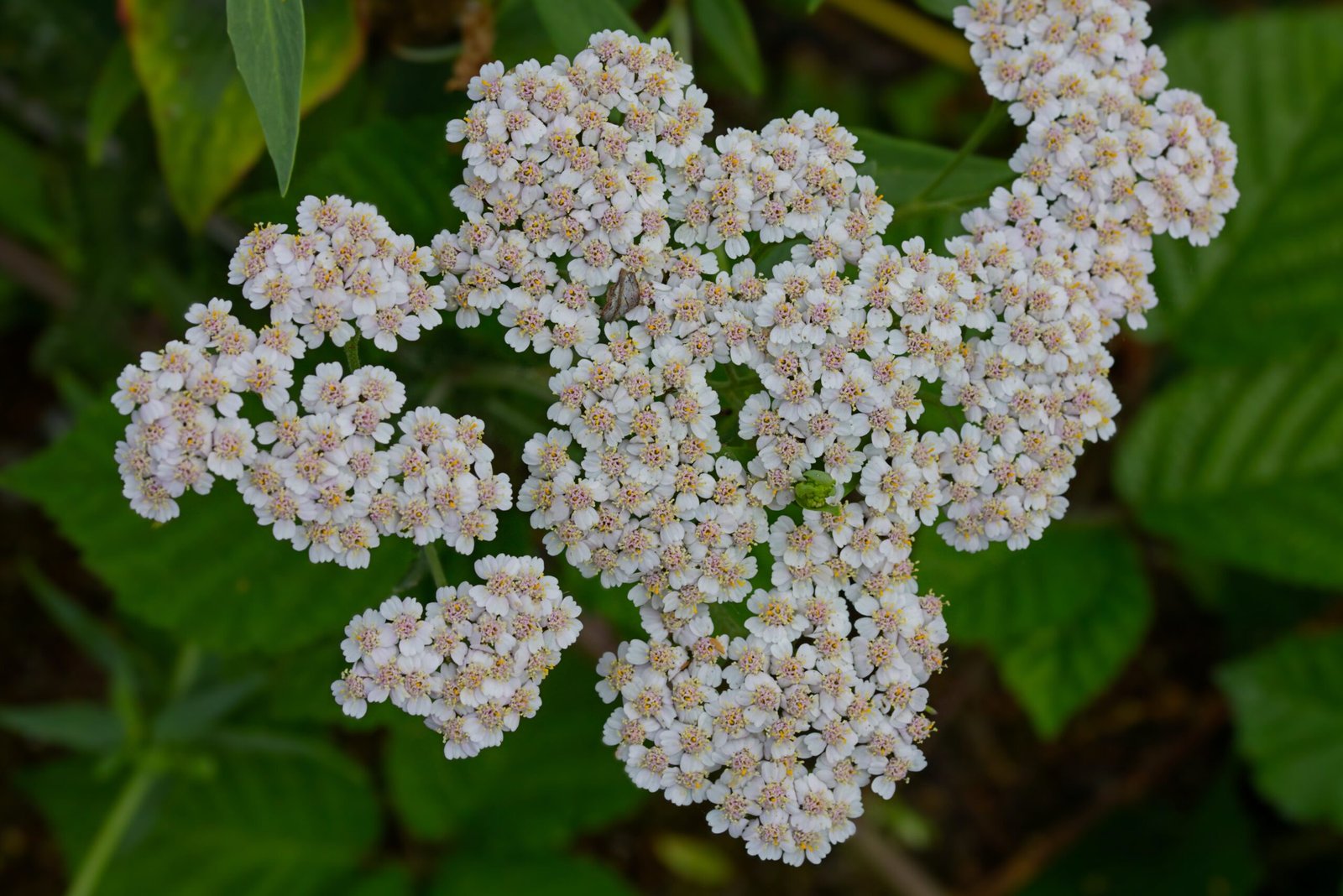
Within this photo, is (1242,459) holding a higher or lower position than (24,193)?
lower

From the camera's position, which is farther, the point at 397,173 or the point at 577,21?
the point at 397,173

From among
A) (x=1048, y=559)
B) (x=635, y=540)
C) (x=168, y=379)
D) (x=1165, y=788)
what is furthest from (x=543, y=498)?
(x=1165, y=788)

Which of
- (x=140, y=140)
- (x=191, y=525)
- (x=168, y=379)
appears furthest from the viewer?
(x=140, y=140)

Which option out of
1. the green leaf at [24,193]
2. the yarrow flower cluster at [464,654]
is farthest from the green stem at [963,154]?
the green leaf at [24,193]

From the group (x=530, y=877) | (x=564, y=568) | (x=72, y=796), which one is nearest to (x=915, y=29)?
(x=564, y=568)

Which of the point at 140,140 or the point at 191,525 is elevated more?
the point at 140,140

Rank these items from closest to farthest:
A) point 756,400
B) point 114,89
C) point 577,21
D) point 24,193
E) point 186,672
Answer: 1. point 756,400
2. point 577,21
3. point 114,89
4. point 186,672
5. point 24,193

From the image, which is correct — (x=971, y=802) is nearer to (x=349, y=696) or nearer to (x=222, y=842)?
(x=222, y=842)

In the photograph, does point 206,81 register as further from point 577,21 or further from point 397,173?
point 577,21
